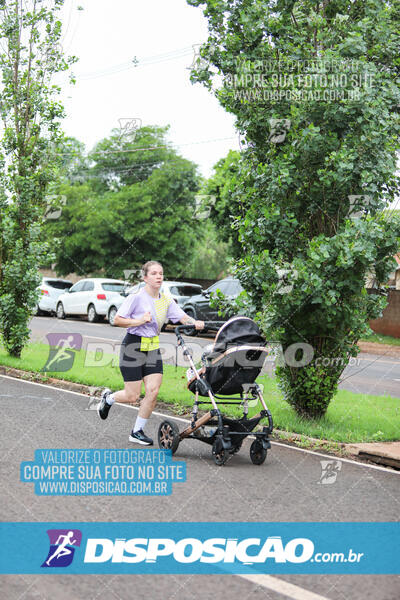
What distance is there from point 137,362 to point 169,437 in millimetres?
827

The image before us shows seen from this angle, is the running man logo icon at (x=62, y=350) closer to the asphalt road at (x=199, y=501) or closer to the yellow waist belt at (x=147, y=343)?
the asphalt road at (x=199, y=501)

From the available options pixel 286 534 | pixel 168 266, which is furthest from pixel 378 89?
pixel 168 266

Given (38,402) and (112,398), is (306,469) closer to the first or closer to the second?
(112,398)

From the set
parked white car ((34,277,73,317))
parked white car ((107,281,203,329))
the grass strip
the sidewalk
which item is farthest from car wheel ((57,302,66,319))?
the grass strip

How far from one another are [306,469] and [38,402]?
4.58m

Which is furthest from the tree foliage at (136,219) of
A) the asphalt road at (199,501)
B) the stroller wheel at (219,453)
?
the stroller wheel at (219,453)

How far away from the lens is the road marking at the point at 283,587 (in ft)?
13.3

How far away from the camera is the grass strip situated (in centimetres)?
840

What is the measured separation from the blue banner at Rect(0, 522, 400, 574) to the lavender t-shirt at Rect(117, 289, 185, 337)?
100 inches

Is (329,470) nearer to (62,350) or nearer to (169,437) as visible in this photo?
(169,437)

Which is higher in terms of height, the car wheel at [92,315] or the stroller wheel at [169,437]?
the stroller wheel at [169,437]

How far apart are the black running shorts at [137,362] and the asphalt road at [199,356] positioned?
2756 mm

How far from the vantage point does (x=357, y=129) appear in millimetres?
8438

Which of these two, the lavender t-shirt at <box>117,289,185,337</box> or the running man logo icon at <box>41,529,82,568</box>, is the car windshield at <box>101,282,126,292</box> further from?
the running man logo icon at <box>41,529,82,568</box>
